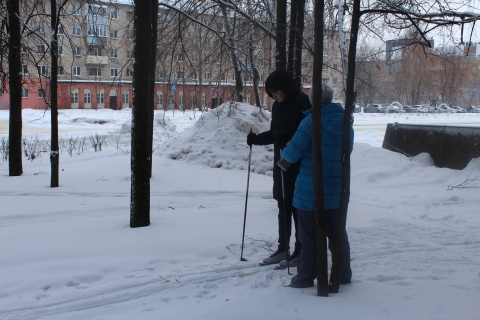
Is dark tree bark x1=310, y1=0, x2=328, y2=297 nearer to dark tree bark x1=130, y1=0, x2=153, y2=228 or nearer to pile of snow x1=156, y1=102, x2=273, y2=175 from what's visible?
dark tree bark x1=130, y1=0, x2=153, y2=228

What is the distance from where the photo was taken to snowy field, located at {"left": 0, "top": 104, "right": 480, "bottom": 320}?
3523 millimetres

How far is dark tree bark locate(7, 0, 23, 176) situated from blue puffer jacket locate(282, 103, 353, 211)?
819 cm

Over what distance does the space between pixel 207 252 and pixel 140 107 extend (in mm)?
1836

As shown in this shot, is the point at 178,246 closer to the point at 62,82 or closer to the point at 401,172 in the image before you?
the point at 401,172

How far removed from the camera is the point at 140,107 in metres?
5.32

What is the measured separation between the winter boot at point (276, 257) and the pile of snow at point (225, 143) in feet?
23.4

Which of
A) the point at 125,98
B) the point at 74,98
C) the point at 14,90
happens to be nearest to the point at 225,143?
the point at 14,90

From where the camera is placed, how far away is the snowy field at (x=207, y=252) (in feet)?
11.6

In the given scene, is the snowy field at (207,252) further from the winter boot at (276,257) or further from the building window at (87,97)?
the building window at (87,97)

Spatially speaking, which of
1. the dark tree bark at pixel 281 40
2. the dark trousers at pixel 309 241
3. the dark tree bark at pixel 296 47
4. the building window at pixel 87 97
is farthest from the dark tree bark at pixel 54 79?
the building window at pixel 87 97

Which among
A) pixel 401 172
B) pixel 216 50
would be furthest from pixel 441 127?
pixel 216 50

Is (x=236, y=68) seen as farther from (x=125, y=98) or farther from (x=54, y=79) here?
(x=125, y=98)

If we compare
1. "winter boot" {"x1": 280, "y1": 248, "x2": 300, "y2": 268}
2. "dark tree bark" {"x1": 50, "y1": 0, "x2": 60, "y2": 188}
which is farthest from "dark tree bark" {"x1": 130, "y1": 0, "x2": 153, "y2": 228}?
"dark tree bark" {"x1": 50, "y1": 0, "x2": 60, "y2": 188}

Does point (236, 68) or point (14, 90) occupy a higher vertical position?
point (236, 68)
